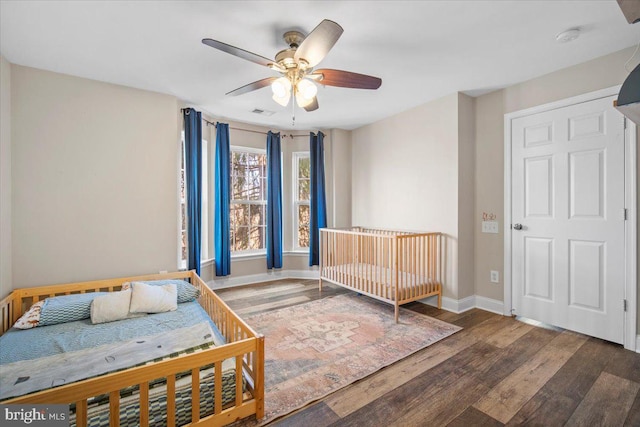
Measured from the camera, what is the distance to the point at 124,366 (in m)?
1.46

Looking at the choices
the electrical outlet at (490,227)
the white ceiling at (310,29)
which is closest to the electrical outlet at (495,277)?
the electrical outlet at (490,227)

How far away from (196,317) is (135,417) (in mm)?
916

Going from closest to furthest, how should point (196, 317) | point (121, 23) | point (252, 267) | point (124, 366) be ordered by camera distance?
→ point (124, 366)
point (121, 23)
point (196, 317)
point (252, 267)

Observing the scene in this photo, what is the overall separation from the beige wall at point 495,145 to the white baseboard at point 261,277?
92.2 inches

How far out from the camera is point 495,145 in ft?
9.90

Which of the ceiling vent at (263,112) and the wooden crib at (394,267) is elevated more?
the ceiling vent at (263,112)

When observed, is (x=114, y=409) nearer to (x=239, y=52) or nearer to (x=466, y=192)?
(x=239, y=52)

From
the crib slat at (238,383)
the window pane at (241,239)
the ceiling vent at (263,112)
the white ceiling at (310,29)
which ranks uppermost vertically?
the ceiling vent at (263,112)

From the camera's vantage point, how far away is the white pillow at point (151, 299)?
2.24 metres

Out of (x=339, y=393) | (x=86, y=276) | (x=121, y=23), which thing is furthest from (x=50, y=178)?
(x=339, y=393)

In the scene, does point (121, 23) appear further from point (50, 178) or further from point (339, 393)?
point (339, 393)

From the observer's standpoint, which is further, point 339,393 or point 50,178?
point 50,178

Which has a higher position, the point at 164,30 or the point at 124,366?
the point at 164,30

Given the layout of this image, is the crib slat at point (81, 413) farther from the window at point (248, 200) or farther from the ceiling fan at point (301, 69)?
the window at point (248, 200)
